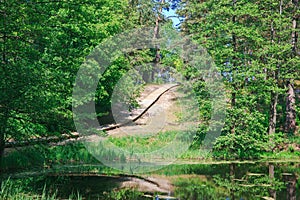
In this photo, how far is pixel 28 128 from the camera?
28.4 ft

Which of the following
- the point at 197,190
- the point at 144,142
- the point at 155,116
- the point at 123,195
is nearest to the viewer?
the point at 123,195

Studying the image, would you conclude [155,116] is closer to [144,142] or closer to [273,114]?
[144,142]

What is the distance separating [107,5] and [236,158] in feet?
29.5

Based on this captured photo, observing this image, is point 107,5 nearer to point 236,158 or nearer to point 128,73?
point 128,73

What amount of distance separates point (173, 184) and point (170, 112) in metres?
8.51

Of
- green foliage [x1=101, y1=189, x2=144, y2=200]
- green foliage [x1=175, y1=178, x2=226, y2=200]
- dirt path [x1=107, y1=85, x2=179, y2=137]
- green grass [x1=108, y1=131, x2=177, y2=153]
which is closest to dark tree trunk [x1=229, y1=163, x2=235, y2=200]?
green foliage [x1=175, y1=178, x2=226, y2=200]

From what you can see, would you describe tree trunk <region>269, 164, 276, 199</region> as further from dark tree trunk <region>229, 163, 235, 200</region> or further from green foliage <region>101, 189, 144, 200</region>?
green foliage <region>101, 189, 144, 200</region>

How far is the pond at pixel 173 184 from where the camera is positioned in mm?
8344

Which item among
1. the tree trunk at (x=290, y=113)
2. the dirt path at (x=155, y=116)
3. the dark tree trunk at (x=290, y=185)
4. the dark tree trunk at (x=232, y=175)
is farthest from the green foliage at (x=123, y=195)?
the tree trunk at (x=290, y=113)

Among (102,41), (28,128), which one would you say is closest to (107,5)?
(102,41)

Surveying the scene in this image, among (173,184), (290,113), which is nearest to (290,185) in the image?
(173,184)

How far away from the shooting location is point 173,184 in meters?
9.79

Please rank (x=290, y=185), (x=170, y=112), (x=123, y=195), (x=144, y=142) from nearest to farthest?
(x=123, y=195) < (x=290, y=185) < (x=144, y=142) < (x=170, y=112)

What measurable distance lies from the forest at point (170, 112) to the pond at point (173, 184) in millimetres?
31
